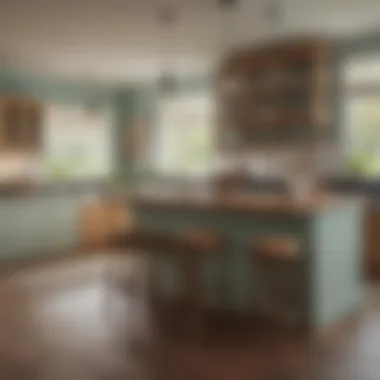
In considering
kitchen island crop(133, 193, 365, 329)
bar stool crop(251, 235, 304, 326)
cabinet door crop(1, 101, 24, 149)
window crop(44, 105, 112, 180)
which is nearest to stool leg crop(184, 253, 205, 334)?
kitchen island crop(133, 193, 365, 329)

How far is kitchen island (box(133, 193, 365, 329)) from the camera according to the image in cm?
420

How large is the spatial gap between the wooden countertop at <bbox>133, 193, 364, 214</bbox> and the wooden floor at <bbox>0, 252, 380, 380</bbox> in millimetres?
970

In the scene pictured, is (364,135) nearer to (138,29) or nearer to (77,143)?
(138,29)

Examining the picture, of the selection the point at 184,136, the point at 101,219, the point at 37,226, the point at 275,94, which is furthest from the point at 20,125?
the point at 275,94

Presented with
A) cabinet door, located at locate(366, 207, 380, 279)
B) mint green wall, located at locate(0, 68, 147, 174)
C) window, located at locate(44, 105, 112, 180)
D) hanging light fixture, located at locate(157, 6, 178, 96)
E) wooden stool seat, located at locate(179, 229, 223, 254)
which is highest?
hanging light fixture, located at locate(157, 6, 178, 96)

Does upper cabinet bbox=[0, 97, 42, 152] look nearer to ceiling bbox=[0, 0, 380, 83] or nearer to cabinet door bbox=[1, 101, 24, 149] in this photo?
cabinet door bbox=[1, 101, 24, 149]

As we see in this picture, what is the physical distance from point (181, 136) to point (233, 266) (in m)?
4.64

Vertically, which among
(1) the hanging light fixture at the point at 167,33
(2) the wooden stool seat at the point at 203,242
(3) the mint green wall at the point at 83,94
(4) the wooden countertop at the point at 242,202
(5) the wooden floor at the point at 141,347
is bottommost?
(5) the wooden floor at the point at 141,347

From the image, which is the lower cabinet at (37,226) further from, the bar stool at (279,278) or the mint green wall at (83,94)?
the bar stool at (279,278)

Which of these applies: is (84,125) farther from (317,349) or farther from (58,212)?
(317,349)

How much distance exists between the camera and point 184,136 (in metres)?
8.97

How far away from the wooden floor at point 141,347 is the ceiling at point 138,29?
108 inches

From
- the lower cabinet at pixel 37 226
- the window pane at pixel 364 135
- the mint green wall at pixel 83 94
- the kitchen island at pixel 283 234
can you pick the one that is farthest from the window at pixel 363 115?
the mint green wall at pixel 83 94

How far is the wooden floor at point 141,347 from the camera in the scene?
3.39 m
